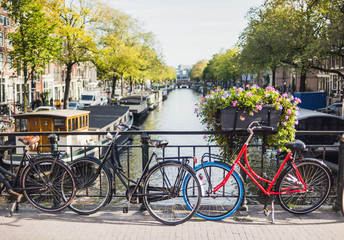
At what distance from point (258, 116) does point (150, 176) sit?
173 centimetres

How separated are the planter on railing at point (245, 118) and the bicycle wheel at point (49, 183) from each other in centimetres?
228

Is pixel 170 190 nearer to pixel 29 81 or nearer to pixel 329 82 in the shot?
pixel 29 81

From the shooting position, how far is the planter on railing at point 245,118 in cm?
548

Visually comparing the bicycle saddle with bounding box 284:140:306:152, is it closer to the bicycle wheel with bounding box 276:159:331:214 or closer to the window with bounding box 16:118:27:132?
the bicycle wheel with bounding box 276:159:331:214

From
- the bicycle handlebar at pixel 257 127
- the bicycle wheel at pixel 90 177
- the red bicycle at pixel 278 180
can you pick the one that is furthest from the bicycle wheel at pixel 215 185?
the bicycle wheel at pixel 90 177

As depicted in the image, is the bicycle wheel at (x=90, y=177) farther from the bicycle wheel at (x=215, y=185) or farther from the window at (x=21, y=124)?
the window at (x=21, y=124)

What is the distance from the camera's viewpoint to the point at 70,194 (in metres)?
5.50

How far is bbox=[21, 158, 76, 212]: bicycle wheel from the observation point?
5402 millimetres

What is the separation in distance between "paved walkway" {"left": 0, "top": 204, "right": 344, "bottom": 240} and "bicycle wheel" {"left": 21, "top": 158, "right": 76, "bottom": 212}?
174 mm

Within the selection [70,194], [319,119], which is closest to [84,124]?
[319,119]

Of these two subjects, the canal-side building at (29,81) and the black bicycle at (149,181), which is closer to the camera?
the black bicycle at (149,181)

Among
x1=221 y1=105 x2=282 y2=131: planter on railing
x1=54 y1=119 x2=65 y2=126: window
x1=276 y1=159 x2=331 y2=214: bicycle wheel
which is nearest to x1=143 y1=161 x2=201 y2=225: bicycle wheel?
x1=221 y1=105 x2=282 y2=131: planter on railing

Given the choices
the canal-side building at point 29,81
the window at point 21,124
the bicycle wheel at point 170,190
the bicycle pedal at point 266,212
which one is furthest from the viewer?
the canal-side building at point 29,81

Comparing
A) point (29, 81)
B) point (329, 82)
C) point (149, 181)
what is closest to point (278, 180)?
point (149, 181)
